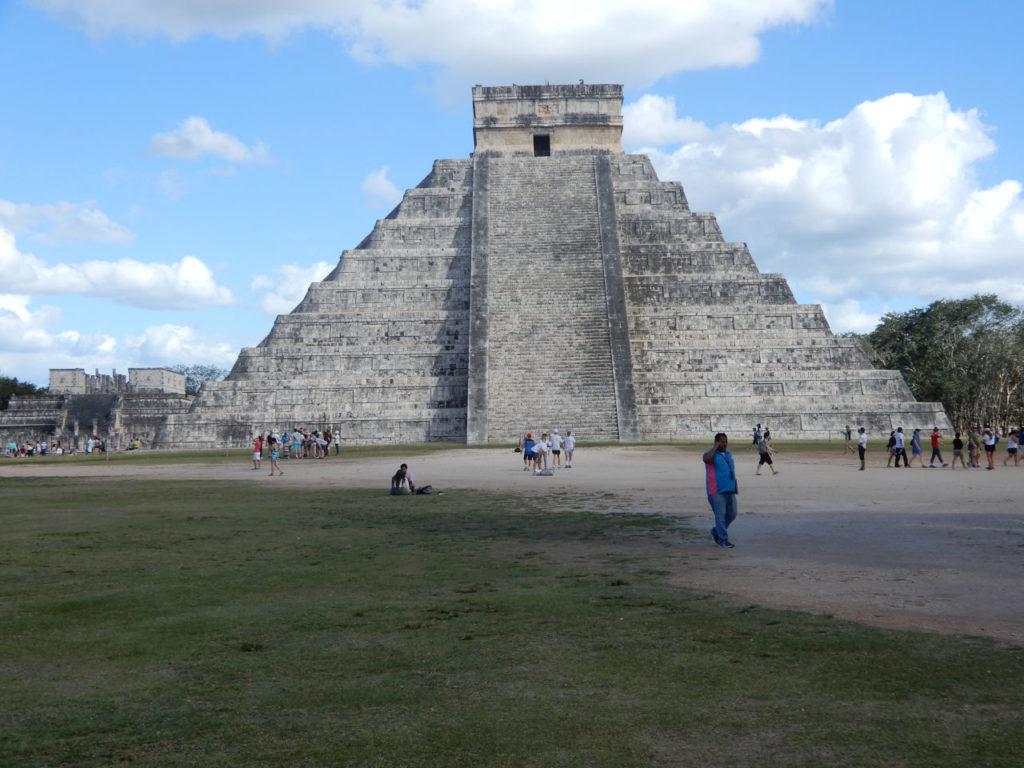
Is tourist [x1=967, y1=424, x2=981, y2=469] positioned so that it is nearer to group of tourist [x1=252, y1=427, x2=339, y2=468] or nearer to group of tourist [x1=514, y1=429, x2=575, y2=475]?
group of tourist [x1=514, y1=429, x2=575, y2=475]

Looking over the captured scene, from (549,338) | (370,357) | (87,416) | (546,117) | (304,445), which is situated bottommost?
(304,445)

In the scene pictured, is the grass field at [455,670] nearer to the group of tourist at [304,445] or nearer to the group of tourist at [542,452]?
the group of tourist at [542,452]

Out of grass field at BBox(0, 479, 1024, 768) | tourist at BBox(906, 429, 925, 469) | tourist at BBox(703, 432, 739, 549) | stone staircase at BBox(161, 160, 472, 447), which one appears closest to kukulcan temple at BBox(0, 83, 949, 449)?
stone staircase at BBox(161, 160, 472, 447)

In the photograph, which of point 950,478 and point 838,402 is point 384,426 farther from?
point 950,478

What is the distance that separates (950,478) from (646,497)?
674 centimetres

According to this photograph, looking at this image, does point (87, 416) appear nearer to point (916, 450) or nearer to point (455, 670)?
point (916, 450)

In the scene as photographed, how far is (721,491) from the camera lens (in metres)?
10.0

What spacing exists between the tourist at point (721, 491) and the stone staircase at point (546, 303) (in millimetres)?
20838

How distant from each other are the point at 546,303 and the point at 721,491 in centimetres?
2600

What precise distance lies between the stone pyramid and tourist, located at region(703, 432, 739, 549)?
20.6 m

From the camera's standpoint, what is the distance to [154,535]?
35.1 feet

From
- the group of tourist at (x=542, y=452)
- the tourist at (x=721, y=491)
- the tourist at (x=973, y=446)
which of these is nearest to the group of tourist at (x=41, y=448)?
Answer: the group of tourist at (x=542, y=452)

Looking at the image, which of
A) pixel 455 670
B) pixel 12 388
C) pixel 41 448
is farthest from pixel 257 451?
pixel 12 388

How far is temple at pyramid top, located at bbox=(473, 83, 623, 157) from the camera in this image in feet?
146
